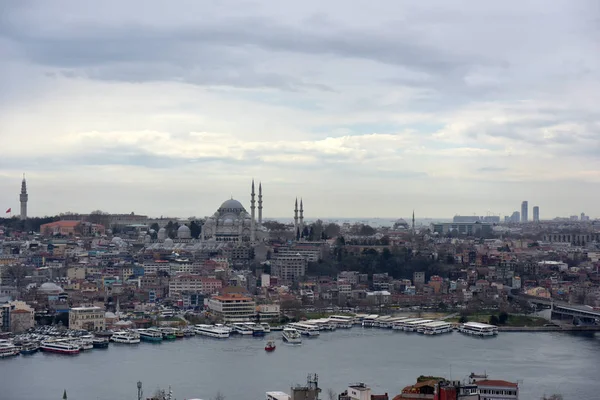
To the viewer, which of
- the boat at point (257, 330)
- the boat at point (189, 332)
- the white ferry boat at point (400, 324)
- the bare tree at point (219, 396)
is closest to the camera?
the bare tree at point (219, 396)

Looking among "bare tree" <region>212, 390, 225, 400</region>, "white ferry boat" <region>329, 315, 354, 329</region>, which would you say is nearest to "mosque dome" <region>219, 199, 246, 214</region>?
"white ferry boat" <region>329, 315, 354, 329</region>

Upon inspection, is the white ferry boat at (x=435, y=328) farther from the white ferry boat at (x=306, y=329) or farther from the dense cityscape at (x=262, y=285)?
the white ferry boat at (x=306, y=329)

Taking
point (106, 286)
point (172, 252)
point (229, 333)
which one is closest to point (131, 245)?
point (172, 252)

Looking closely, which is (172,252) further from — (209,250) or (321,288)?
(321,288)

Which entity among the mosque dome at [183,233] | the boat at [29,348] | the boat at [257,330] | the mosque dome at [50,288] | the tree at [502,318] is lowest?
the boat at [29,348]

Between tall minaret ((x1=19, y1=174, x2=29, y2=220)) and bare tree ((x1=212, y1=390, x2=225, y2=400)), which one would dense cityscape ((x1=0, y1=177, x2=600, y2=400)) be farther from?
bare tree ((x1=212, y1=390, x2=225, y2=400))

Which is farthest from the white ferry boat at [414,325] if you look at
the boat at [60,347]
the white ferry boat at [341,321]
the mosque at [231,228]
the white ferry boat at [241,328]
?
the mosque at [231,228]
